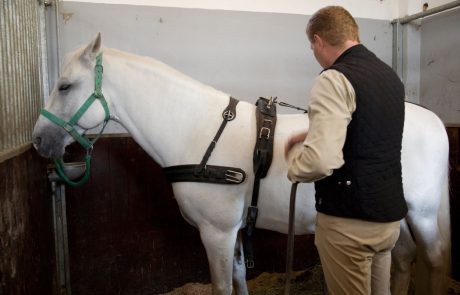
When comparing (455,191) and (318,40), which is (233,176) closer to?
(318,40)

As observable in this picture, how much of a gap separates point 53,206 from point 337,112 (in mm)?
2022

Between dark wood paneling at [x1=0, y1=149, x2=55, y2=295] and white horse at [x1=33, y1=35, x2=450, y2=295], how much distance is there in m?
0.23

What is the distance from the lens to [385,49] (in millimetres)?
3174

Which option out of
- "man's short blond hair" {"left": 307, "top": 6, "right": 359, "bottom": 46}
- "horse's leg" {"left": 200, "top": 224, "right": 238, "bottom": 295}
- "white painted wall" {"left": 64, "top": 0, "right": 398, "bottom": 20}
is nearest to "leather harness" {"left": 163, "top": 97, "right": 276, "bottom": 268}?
"horse's leg" {"left": 200, "top": 224, "right": 238, "bottom": 295}

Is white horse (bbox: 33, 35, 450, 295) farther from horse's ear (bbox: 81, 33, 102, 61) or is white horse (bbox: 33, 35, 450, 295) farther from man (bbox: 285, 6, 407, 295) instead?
man (bbox: 285, 6, 407, 295)

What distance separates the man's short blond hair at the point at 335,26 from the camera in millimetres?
1155

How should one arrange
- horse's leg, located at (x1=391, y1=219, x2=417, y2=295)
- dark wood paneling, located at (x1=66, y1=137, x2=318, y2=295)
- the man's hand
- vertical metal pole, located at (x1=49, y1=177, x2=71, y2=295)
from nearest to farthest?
the man's hand, horse's leg, located at (x1=391, y1=219, x2=417, y2=295), vertical metal pole, located at (x1=49, y1=177, x2=71, y2=295), dark wood paneling, located at (x1=66, y1=137, x2=318, y2=295)

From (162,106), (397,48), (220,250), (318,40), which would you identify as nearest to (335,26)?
(318,40)

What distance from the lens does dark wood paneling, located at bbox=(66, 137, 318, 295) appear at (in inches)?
94.5

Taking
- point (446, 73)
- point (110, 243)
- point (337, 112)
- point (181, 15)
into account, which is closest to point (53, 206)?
point (110, 243)

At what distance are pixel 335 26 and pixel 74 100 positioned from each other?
4.06ft

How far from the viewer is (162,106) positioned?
1718 mm

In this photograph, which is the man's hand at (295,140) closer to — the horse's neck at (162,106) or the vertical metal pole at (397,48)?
the horse's neck at (162,106)

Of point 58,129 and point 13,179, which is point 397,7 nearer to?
point 58,129
